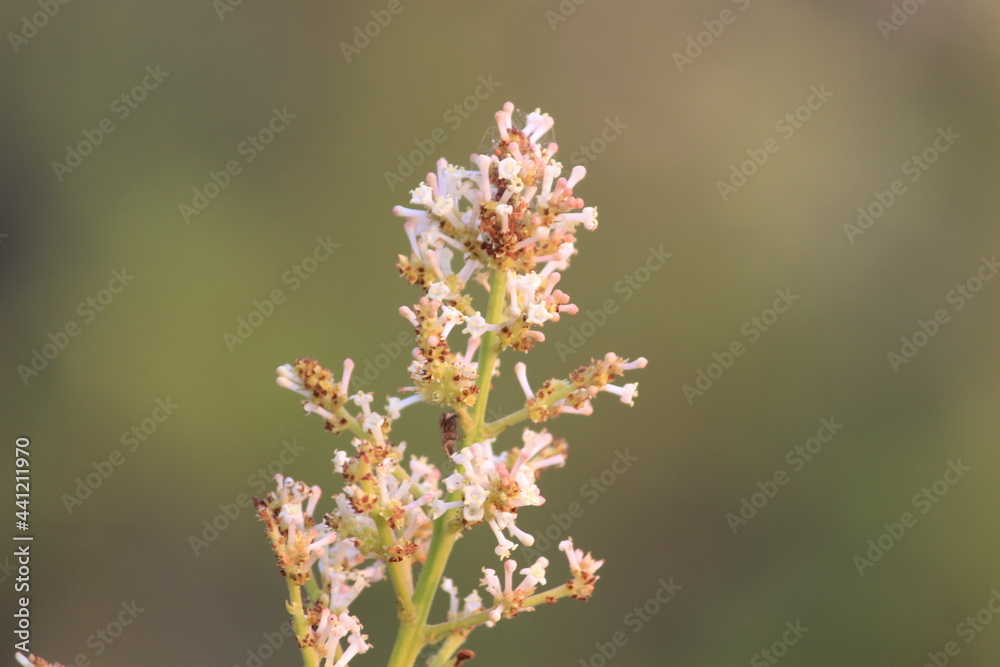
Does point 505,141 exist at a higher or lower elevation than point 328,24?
lower

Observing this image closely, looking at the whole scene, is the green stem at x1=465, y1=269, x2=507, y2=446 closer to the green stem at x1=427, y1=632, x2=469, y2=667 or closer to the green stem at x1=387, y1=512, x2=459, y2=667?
the green stem at x1=387, y1=512, x2=459, y2=667

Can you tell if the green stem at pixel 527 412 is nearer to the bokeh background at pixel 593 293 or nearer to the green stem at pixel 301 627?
the green stem at pixel 301 627

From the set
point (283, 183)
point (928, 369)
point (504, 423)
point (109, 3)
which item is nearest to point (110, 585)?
point (283, 183)

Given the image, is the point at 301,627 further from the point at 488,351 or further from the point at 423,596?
the point at 488,351

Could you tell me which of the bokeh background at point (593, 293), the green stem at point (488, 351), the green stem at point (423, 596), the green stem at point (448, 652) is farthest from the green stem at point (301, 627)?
the bokeh background at point (593, 293)

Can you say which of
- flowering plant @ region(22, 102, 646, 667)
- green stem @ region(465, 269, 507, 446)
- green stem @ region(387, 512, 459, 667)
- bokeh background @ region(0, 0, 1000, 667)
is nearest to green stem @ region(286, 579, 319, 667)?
flowering plant @ region(22, 102, 646, 667)

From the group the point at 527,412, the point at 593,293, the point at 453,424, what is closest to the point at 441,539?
the point at 453,424

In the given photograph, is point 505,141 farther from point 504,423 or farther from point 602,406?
point 602,406
